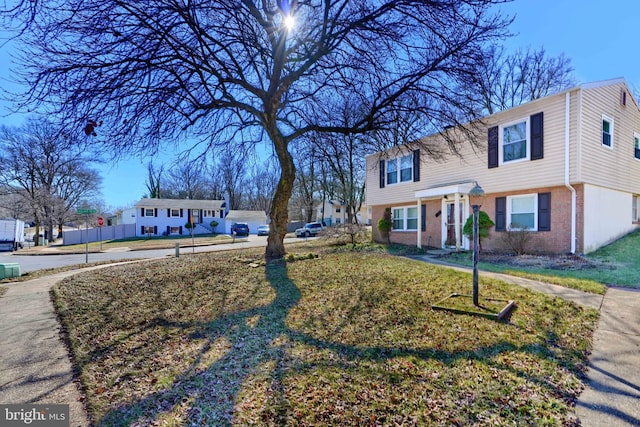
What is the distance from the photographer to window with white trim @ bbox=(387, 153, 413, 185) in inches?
655

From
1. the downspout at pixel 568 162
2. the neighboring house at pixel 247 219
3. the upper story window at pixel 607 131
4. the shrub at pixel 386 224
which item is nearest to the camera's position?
the downspout at pixel 568 162

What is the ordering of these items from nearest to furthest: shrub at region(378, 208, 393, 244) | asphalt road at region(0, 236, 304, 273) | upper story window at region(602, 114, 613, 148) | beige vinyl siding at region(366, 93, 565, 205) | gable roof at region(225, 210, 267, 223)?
beige vinyl siding at region(366, 93, 565, 205)
upper story window at region(602, 114, 613, 148)
asphalt road at region(0, 236, 304, 273)
shrub at region(378, 208, 393, 244)
gable roof at region(225, 210, 267, 223)

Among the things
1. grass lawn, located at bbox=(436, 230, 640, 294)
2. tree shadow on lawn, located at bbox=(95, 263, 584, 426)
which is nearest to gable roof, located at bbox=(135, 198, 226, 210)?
grass lawn, located at bbox=(436, 230, 640, 294)

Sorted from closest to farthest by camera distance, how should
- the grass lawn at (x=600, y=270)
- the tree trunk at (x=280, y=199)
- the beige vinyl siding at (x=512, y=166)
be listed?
1. the grass lawn at (x=600, y=270)
2. the tree trunk at (x=280, y=199)
3. the beige vinyl siding at (x=512, y=166)

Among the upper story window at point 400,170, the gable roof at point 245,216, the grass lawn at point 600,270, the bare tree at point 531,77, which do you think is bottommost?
the grass lawn at point 600,270

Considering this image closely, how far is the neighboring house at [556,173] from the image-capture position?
1044 cm

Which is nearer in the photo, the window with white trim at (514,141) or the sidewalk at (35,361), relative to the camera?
the sidewalk at (35,361)

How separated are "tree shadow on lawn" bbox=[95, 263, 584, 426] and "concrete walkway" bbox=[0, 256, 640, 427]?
0.36m

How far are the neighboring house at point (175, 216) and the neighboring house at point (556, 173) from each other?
1349 inches

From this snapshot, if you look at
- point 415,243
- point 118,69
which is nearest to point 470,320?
point 118,69

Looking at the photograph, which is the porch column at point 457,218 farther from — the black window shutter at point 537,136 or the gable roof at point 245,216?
the gable roof at point 245,216

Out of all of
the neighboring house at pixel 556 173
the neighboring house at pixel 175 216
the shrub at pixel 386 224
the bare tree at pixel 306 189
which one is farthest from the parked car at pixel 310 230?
the neighboring house at pixel 556 173

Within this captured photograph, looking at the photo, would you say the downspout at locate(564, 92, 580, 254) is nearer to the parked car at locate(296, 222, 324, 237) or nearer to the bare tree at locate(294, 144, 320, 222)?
the bare tree at locate(294, 144, 320, 222)

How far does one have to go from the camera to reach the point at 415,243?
16.5 m
